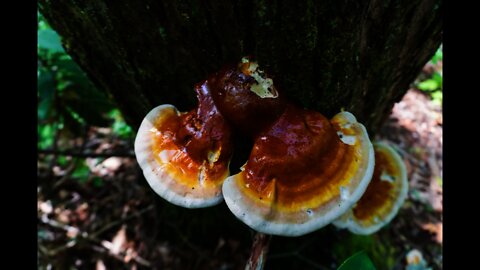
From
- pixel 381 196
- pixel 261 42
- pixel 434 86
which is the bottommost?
pixel 434 86

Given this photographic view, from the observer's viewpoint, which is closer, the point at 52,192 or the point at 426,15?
the point at 426,15

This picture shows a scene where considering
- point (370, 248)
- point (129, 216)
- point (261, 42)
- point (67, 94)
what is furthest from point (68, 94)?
point (370, 248)

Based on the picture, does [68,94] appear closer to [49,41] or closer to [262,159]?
[49,41]

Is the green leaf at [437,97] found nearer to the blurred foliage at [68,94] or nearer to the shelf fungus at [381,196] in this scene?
the shelf fungus at [381,196]

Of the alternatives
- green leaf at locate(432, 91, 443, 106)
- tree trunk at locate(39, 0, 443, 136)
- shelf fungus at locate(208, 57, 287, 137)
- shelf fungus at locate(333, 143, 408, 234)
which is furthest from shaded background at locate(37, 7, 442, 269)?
shelf fungus at locate(208, 57, 287, 137)

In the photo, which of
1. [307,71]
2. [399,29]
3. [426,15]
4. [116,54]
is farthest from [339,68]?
[116,54]

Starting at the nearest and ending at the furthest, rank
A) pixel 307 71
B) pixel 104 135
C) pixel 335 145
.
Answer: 1. pixel 335 145
2. pixel 307 71
3. pixel 104 135

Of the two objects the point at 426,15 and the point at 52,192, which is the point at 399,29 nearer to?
the point at 426,15
